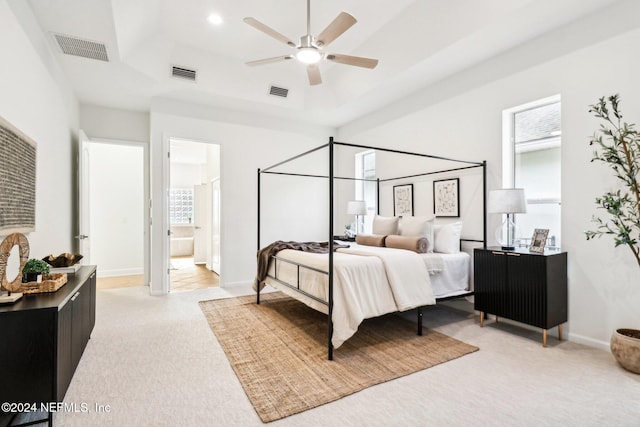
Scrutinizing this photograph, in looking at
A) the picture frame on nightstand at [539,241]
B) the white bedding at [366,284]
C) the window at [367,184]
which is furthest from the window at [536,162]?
the window at [367,184]

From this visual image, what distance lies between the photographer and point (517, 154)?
3.73 m

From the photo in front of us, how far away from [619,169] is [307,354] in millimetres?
3125

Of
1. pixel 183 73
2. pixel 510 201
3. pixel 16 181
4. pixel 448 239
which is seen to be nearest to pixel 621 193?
pixel 510 201

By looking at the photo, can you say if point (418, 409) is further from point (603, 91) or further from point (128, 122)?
point (128, 122)

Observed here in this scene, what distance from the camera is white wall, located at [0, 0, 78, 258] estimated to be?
7.93ft

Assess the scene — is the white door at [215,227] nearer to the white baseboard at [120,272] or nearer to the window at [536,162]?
the white baseboard at [120,272]

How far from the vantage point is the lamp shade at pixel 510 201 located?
3.21 meters

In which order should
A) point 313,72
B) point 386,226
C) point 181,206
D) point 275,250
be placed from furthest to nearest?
1. point 181,206
2. point 386,226
3. point 275,250
4. point 313,72

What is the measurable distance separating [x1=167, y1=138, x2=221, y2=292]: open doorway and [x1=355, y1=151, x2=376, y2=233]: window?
2.67m

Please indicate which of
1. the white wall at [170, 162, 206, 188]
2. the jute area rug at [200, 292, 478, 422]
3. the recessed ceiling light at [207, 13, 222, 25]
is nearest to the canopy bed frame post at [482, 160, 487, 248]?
the jute area rug at [200, 292, 478, 422]

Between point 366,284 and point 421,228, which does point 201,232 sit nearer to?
point 421,228

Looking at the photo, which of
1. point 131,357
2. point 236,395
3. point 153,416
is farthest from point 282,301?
point 153,416

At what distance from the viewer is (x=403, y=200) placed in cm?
503

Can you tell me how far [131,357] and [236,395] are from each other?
3.87 ft
